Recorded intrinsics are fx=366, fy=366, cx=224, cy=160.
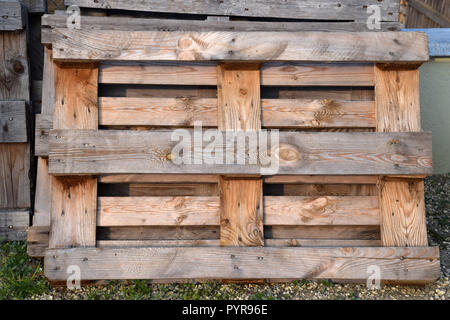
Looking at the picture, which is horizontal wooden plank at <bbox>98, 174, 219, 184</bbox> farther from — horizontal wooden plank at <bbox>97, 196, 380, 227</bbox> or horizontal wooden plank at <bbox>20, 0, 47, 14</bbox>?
horizontal wooden plank at <bbox>20, 0, 47, 14</bbox>

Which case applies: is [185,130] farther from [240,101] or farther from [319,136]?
[319,136]

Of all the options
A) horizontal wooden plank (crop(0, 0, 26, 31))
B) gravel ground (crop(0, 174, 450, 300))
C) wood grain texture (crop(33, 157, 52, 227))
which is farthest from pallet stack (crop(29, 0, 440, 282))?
horizontal wooden plank (crop(0, 0, 26, 31))

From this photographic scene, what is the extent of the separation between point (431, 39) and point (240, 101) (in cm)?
394

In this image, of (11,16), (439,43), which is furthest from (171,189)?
(439,43)

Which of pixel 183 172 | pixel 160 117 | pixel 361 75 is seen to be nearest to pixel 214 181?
pixel 183 172

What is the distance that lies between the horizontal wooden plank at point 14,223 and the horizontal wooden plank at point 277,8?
2361 millimetres

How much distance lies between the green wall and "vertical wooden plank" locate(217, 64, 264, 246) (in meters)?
3.49

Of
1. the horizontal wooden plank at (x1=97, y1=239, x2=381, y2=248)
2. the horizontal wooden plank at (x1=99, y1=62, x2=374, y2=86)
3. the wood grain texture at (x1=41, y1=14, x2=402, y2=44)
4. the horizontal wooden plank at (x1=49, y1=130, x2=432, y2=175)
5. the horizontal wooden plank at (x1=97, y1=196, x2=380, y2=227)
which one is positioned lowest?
the horizontal wooden plank at (x1=97, y1=239, x2=381, y2=248)

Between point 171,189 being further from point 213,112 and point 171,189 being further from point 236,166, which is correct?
point 213,112

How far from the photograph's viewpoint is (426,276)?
2980mm

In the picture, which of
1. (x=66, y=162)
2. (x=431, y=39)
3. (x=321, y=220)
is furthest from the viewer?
(x=431, y=39)

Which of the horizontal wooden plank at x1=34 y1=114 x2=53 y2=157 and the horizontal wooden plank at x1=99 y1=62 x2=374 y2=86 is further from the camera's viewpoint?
the horizontal wooden plank at x1=34 y1=114 x2=53 y2=157

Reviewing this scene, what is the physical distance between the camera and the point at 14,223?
147 inches

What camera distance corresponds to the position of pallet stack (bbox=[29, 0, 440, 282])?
2.94 meters
